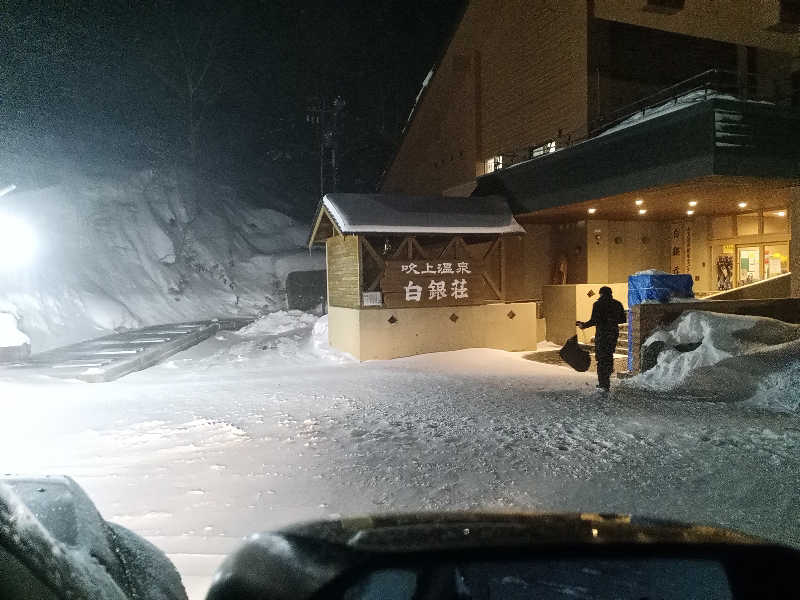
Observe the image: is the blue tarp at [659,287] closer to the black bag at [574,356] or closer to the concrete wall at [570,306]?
the black bag at [574,356]

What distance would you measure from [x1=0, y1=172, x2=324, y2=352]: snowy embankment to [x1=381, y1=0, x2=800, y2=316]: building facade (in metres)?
16.3

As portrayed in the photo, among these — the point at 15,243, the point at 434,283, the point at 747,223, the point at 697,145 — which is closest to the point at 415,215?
the point at 434,283

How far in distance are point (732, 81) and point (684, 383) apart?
16518 millimetres

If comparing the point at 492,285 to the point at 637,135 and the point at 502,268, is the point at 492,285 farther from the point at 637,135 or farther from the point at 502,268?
the point at 637,135

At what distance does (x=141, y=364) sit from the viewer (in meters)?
14.0

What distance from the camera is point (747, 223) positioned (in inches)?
729

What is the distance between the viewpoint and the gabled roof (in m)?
14.2

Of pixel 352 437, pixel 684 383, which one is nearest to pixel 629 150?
pixel 684 383

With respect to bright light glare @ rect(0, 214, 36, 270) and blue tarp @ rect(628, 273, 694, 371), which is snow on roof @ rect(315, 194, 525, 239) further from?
bright light glare @ rect(0, 214, 36, 270)

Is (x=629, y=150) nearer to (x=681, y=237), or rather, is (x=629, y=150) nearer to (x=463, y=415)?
(x=681, y=237)

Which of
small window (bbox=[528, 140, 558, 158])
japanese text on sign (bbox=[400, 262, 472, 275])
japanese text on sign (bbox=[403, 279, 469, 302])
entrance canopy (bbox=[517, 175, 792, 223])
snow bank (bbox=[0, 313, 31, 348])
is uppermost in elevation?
small window (bbox=[528, 140, 558, 158])

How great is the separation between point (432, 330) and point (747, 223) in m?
11.7

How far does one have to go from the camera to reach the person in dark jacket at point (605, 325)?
32.0 feet

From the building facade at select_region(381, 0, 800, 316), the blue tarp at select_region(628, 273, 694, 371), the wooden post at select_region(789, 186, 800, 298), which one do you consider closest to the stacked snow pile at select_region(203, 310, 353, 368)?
the building facade at select_region(381, 0, 800, 316)
